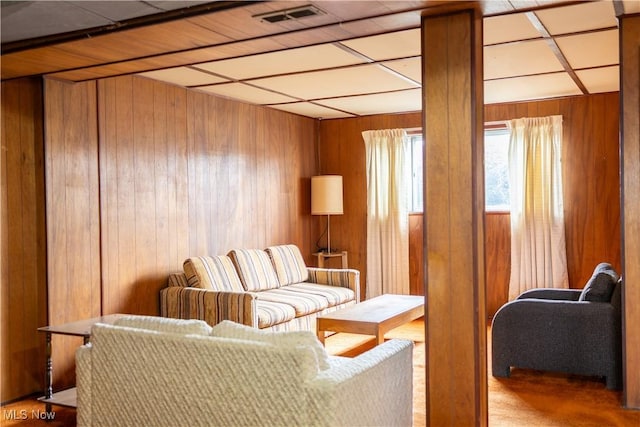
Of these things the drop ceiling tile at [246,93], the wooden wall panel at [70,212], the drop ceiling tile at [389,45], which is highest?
the drop ceiling tile at [246,93]

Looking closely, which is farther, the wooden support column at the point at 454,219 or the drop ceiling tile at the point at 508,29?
the drop ceiling tile at the point at 508,29

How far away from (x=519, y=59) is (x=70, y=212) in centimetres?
338

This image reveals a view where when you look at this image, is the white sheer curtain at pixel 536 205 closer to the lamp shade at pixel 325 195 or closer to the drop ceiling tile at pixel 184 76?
the lamp shade at pixel 325 195

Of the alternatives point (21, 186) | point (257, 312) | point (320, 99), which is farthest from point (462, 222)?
point (320, 99)

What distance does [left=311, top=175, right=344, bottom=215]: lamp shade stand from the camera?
699 centimetres

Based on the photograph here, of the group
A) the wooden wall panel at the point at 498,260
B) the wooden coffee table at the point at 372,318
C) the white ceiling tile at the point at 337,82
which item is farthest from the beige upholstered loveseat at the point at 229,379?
the wooden wall panel at the point at 498,260

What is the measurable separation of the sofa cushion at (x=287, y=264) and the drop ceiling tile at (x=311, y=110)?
4.75 ft

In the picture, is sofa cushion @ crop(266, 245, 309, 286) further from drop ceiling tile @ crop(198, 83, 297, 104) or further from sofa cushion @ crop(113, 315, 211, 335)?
sofa cushion @ crop(113, 315, 211, 335)

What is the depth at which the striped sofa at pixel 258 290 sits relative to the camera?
476 centimetres

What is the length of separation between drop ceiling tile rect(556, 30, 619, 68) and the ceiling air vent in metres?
1.91

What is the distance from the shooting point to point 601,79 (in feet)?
17.7

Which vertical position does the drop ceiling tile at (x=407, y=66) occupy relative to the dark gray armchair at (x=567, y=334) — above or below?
above

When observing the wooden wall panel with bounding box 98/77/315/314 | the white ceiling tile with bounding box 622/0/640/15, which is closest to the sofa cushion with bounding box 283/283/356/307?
the wooden wall panel with bounding box 98/77/315/314

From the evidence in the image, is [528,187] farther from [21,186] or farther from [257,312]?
[21,186]
